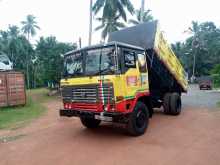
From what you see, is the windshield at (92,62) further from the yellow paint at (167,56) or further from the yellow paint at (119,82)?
the yellow paint at (167,56)

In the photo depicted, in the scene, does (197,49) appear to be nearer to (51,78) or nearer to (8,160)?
(51,78)

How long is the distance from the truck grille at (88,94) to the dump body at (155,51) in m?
2.90

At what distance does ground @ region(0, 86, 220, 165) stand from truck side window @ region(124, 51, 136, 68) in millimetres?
2069

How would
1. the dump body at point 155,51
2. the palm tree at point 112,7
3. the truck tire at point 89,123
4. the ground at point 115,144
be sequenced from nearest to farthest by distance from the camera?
the ground at point 115,144
the truck tire at point 89,123
the dump body at point 155,51
the palm tree at point 112,7

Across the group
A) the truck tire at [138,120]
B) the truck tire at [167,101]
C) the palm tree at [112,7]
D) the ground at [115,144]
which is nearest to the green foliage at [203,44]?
the palm tree at [112,7]

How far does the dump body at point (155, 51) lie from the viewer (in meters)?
8.49

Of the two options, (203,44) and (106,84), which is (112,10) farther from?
(203,44)

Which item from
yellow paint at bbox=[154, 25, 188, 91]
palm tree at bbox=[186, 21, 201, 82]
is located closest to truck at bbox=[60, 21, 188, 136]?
yellow paint at bbox=[154, 25, 188, 91]

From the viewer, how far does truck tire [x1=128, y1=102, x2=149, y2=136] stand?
6613 millimetres

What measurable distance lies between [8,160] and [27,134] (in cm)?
246

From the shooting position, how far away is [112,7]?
24.6 m

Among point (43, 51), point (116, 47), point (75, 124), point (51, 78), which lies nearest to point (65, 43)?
point (43, 51)

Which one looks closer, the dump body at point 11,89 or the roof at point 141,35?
the roof at point 141,35

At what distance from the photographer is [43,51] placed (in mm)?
24391
